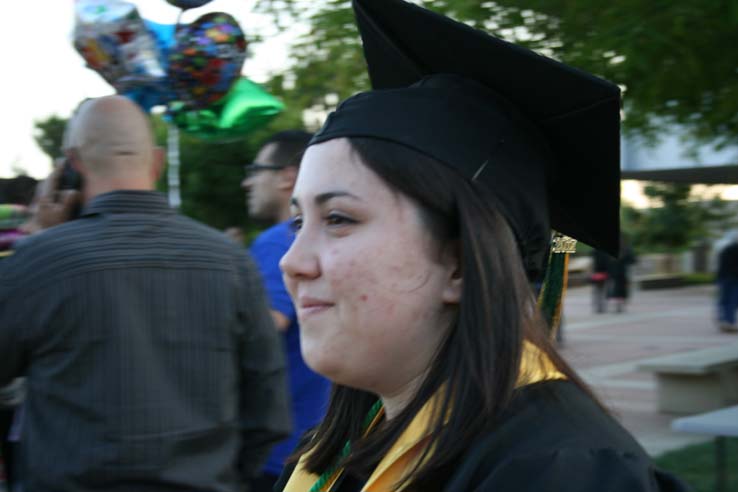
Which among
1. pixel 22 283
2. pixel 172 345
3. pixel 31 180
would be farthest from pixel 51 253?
pixel 31 180

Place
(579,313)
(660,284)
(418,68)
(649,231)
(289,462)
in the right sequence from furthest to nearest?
1. (649,231)
2. (660,284)
3. (579,313)
4. (289,462)
5. (418,68)

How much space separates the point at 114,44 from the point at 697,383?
6.98 meters

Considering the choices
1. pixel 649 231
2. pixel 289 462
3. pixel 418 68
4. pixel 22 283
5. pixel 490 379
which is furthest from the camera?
pixel 649 231

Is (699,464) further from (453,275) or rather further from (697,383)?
(453,275)

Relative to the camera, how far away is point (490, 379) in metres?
1.25

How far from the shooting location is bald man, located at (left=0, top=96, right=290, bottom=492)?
2.48 meters

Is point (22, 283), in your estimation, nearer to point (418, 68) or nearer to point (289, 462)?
point (289, 462)

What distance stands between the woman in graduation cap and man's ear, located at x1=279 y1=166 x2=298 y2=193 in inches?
103

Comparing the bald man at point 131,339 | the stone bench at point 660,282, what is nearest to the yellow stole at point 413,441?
the bald man at point 131,339

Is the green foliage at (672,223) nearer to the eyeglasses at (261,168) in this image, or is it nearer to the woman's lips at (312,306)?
the eyeglasses at (261,168)

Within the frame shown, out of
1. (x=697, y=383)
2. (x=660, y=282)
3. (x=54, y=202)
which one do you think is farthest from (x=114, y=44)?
(x=660, y=282)

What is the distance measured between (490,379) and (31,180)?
370 cm

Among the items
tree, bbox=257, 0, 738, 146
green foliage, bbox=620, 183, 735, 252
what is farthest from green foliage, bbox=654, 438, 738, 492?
green foliage, bbox=620, 183, 735, 252

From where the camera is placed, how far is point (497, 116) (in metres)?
1.47
